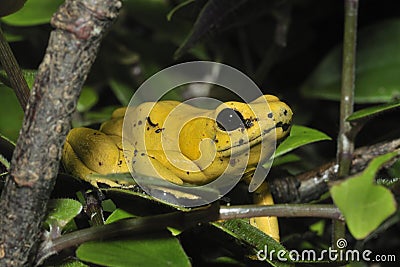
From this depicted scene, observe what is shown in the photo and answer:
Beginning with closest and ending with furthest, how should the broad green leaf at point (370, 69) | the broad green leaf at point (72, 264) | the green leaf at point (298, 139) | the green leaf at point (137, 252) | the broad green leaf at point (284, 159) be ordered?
the green leaf at point (137, 252) → the broad green leaf at point (72, 264) → the green leaf at point (298, 139) → the broad green leaf at point (284, 159) → the broad green leaf at point (370, 69)

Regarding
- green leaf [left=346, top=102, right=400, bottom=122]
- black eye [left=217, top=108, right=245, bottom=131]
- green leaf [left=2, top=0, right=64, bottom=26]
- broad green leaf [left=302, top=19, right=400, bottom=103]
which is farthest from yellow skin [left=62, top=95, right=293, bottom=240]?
broad green leaf [left=302, top=19, right=400, bottom=103]

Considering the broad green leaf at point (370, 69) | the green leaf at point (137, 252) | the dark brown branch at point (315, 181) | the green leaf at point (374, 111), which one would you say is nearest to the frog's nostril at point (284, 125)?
the green leaf at point (374, 111)

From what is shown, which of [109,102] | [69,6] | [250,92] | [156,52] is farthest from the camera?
[109,102]

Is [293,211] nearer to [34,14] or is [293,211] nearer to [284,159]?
[284,159]

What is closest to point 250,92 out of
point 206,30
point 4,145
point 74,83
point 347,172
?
point 206,30

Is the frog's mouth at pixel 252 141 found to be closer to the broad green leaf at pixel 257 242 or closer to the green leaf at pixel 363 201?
the broad green leaf at pixel 257 242

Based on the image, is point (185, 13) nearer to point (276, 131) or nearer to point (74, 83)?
point (276, 131)

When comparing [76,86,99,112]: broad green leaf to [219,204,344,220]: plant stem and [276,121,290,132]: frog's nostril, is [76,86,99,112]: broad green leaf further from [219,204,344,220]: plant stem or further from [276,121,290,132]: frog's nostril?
[219,204,344,220]: plant stem
